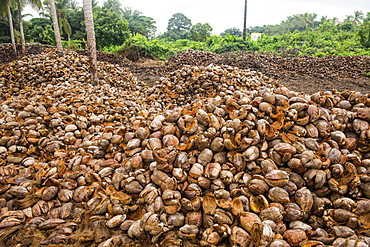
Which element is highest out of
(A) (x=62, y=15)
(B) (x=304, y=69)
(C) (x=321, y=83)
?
(A) (x=62, y=15)

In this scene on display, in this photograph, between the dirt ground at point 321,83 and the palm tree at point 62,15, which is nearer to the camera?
the dirt ground at point 321,83

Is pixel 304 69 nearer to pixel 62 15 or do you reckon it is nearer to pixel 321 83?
pixel 321 83

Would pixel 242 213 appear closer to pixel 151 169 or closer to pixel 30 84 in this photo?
pixel 151 169

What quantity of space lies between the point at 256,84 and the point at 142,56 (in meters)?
12.1

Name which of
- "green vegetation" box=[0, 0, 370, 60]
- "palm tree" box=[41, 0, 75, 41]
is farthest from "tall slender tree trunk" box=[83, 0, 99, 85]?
"palm tree" box=[41, 0, 75, 41]

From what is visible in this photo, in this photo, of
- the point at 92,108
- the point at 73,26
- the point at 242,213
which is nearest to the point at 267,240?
the point at 242,213

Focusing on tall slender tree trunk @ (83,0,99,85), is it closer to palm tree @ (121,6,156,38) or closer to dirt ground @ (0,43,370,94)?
dirt ground @ (0,43,370,94)

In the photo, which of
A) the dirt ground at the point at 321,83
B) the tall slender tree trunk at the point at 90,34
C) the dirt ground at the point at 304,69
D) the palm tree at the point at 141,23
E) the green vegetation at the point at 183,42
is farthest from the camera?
the palm tree at the point at 141,23

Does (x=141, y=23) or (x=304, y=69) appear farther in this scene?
(x=141, y=23)

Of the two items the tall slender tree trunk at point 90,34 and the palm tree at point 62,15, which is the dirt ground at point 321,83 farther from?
the palm tree at point 62,15

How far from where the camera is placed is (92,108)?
11.2 feet

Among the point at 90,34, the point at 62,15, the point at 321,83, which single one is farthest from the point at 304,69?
the point at 62,15

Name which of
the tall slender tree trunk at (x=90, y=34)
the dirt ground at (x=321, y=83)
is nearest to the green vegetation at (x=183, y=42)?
the dirt ground at (x=321, y=83)

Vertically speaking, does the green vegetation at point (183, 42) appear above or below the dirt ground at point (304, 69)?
above
